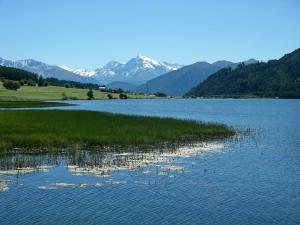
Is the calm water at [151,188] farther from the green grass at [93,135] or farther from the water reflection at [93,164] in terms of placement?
the green grass at [93,135]

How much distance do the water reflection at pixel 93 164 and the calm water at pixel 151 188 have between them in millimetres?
80

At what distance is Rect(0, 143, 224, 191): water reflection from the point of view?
39.3m

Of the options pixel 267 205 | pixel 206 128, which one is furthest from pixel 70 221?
pixel 206 128

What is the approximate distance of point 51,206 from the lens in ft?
102

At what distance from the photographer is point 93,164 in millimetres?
44906

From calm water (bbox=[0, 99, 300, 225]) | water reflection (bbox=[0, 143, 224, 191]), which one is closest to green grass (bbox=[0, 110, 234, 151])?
water reflection (bbox=[0, 143, 224, 191])

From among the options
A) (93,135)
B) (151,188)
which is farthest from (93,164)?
(93,135)

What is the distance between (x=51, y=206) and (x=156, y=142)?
30.6 metres

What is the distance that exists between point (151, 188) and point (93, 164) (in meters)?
10.2

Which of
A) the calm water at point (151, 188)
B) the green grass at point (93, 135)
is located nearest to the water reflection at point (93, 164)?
the calm water at point (151, 188)

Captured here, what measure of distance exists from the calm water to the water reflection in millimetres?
80

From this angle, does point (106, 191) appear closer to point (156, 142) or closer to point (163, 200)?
point (163, 200)

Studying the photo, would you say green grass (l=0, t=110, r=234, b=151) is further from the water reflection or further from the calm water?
the calm water

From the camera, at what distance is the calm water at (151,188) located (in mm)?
29359
